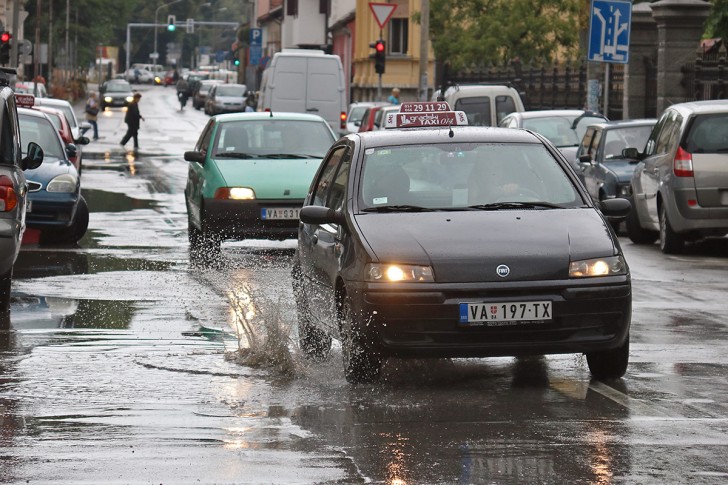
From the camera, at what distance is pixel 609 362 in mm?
9359

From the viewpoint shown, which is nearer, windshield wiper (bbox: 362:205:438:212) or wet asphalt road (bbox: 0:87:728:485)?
wet asphalt road (bbox: 0:87:728:485)

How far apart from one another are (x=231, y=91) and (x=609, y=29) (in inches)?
2194

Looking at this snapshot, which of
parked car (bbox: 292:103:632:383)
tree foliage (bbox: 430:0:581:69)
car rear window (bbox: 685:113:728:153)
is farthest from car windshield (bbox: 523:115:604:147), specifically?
tree foliage (bbox: 430:0:581:69)

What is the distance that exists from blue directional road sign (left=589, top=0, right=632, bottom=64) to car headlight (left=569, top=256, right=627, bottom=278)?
18.6 metres

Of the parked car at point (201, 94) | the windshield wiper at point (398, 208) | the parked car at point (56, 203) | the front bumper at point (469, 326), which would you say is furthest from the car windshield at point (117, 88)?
the front bumper at point (469, 326)

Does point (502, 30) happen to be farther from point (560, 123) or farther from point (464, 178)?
point (464, 178)

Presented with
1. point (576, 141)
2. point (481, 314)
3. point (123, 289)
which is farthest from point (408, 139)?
point (576, 141)

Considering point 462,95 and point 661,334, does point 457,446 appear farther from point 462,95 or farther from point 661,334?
point 462,95

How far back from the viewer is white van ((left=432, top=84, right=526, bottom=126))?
3609 centimetres

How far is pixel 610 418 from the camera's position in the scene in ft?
26.9

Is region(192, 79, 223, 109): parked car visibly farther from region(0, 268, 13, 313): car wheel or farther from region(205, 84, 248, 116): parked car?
region(0, 268, 13, 313): car wheel

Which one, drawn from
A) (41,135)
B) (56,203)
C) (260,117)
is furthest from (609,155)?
(56,203)

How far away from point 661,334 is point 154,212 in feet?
46.3

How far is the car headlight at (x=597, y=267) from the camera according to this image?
9000 mm
